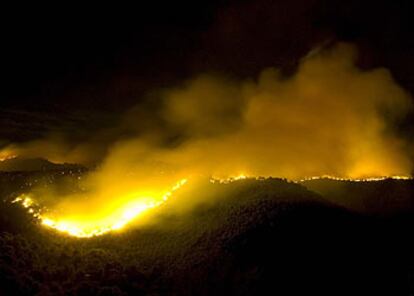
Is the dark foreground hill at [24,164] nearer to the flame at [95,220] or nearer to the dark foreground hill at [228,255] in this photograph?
the flame at [95,220]

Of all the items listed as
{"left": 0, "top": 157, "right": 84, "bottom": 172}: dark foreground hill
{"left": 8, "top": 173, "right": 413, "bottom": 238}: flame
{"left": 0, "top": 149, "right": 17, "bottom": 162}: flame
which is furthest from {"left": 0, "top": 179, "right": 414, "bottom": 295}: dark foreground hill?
{"left": 0, "top": 149, "right": 17, "bottom": 162}: flame

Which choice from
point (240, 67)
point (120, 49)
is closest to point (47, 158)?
point (120, 49)

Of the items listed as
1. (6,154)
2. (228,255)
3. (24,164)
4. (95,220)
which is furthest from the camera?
(6,154)

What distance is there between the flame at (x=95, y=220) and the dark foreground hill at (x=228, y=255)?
462mm

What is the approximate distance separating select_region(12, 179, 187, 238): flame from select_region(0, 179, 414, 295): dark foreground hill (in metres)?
0.46

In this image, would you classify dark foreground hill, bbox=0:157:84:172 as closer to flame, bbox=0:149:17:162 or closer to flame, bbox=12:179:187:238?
flame, bbox=0:149:17:162

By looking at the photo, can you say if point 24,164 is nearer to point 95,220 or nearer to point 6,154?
point 6,154

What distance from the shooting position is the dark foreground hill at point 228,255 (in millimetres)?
9922

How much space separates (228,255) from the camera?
35.1 feet

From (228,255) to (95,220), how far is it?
4.85 meters

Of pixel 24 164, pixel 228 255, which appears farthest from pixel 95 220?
pixel 24 164

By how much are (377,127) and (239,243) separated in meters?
16.4

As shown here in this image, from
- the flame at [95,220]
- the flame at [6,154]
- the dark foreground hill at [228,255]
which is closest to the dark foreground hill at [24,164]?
the flame at [6,154]

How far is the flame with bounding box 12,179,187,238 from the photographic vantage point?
1261 centimetres
